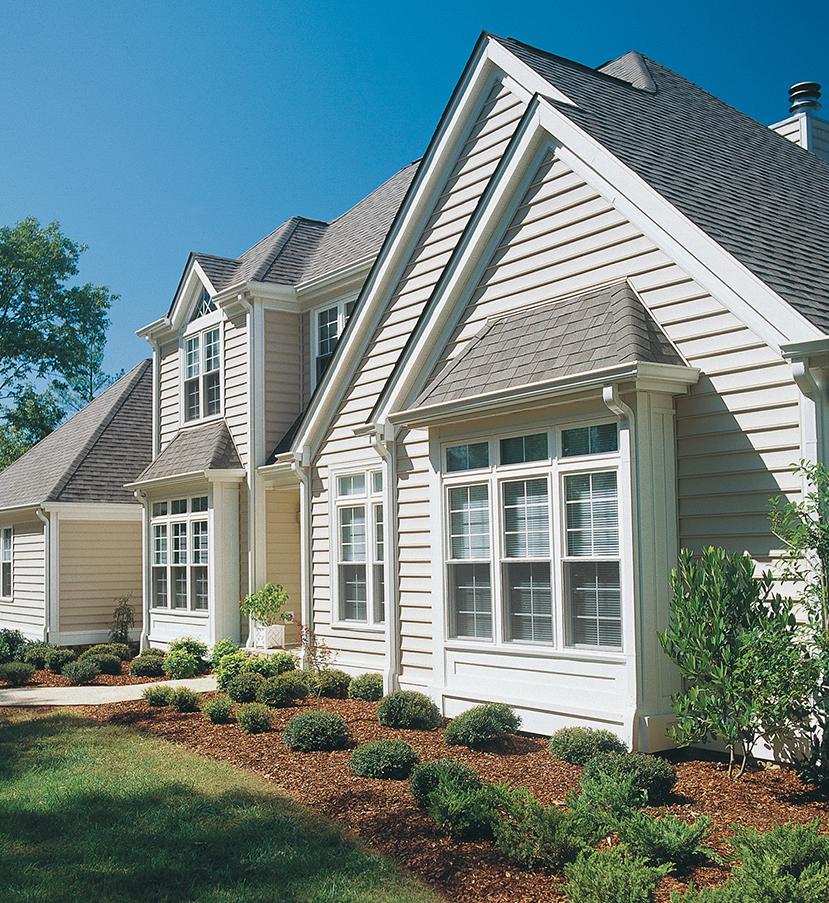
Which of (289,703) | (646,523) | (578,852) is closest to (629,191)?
(646,523)

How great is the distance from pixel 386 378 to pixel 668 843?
8313mm

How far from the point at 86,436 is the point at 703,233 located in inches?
700

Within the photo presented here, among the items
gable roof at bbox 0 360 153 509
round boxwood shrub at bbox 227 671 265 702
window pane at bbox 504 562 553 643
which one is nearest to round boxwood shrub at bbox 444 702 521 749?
window pane at bbox 504 562 553 643

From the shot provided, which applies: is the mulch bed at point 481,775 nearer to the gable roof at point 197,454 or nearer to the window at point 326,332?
the gable roof at point 197,454

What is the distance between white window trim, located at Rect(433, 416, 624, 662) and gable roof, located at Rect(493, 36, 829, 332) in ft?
7.26

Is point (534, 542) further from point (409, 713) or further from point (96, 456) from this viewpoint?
point (96, 456)

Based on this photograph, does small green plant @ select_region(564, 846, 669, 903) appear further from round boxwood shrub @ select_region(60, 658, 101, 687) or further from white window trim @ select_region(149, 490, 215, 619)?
white window trim @ select_region(149, 490, 215, 619)

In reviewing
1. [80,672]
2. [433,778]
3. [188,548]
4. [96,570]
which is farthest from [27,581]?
[433,778]

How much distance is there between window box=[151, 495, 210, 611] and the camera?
58.1 feet

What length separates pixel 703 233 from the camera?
8867mm

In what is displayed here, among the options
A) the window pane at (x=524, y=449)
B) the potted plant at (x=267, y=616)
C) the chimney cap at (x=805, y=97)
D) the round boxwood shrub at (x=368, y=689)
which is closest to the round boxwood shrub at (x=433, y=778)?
the window pane at (x=524, y=449)

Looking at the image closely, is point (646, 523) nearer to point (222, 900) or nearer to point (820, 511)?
A: point (820, 511)

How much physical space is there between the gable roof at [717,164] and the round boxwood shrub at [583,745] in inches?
153

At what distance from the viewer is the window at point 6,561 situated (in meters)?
24.0
